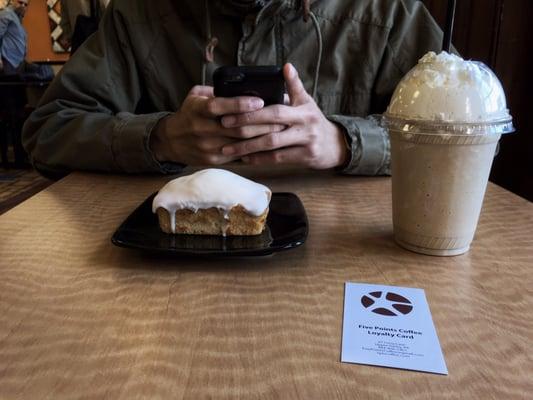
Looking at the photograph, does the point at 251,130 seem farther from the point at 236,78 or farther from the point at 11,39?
the point at 11,39

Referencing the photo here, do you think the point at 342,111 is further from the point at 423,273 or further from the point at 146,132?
the point at 423,273

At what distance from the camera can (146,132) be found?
893 millimetres

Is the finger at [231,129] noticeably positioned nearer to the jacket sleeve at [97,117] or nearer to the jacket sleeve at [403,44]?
the jacket sleeve at [97,117]

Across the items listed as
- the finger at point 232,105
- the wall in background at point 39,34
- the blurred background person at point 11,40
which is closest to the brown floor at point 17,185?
the blurred background person at point 11,40

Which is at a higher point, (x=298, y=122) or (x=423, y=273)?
(x=298, y=122)

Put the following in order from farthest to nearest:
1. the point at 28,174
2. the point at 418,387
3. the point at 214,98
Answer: the point at 28,174 → the point at 214,98 → the point at 418,387

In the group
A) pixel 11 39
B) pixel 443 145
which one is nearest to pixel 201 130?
pixel 443 145

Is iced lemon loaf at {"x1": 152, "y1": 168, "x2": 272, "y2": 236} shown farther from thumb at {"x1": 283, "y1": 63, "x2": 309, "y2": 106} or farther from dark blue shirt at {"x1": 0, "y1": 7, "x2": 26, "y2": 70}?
dark blue shirt at {"x1": 0, "y1": 7, "x2": 26, "y2": 70}

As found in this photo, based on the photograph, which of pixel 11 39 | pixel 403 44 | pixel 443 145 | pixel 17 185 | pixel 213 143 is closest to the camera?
pixel 443 145

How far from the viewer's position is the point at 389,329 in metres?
0.43

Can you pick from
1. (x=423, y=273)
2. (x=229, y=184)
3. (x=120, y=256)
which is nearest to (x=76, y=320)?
(x=120, y=256)

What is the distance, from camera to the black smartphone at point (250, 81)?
2.30ft

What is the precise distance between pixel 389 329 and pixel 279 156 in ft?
1.47

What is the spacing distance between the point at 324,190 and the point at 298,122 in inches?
5.1
